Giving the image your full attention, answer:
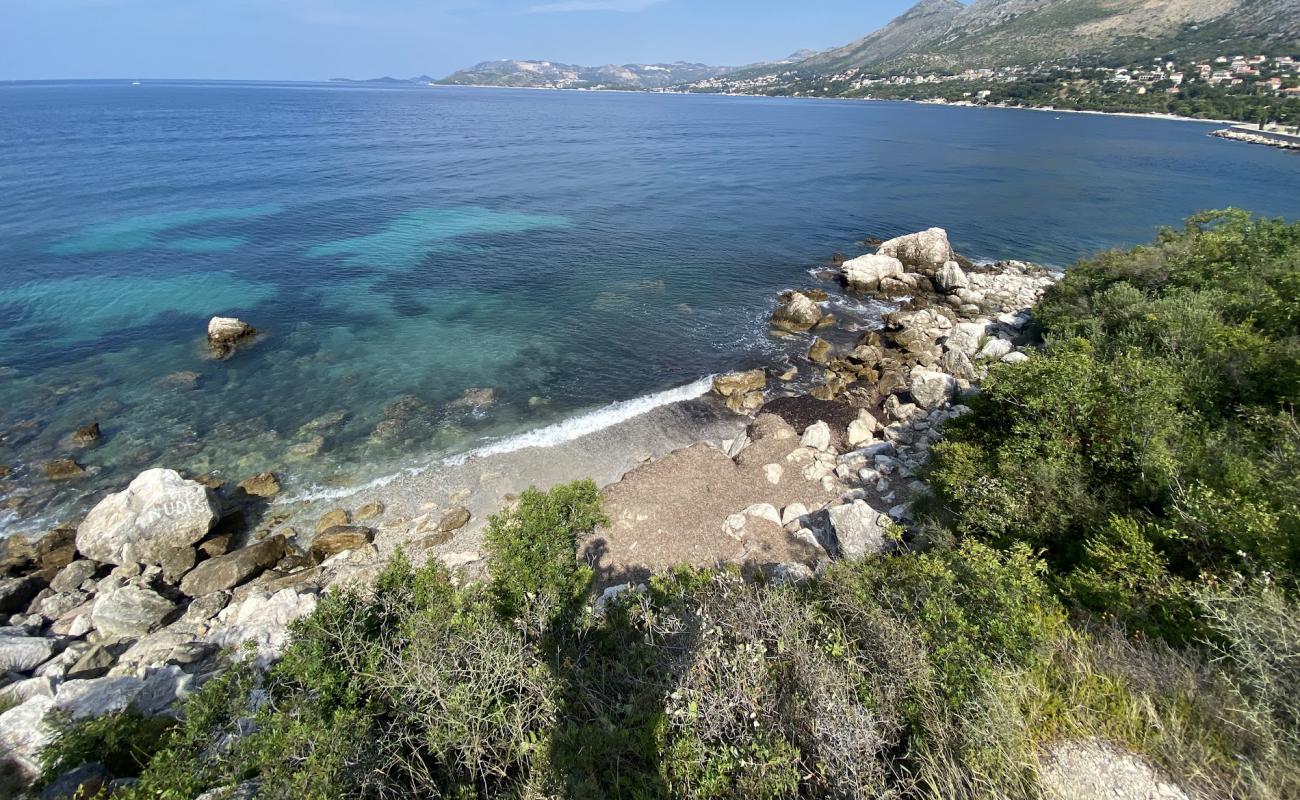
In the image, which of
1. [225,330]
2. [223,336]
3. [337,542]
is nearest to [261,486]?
[337,542]

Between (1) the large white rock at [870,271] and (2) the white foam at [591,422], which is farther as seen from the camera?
(1) the large white rock at [870,271]

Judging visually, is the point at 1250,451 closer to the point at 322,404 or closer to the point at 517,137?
the point at 322,404

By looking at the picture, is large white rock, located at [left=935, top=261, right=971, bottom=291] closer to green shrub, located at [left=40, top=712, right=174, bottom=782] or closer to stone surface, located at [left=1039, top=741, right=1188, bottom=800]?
stone surface, located at [left=1039, top=741, right=1188, bottom=800]

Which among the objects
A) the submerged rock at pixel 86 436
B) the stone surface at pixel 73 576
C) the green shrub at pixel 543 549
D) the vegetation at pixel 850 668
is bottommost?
the stone surface at pixel 73 576

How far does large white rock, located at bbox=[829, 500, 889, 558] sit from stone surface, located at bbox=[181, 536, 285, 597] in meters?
16.7

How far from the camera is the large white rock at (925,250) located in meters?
36.9

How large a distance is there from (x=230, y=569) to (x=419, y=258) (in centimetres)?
2851

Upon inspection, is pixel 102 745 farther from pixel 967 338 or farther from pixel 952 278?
pixel 952 278

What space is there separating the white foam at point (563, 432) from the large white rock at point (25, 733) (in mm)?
9311

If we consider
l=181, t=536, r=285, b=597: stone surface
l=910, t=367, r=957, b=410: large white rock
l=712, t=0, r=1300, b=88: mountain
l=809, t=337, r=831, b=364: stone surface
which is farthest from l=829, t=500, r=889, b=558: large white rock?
l=712, t=0, r=1300, b=88: mountain

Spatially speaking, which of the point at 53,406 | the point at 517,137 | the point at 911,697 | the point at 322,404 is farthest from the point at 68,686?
the point at 517,137

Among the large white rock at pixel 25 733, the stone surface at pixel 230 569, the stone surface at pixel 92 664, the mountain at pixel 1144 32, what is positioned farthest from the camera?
the mountain at pixel 1144 32

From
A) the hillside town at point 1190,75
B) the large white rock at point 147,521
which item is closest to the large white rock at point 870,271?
the large white rock at point 147,521

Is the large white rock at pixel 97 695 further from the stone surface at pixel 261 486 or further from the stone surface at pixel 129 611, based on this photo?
the stone surface at pixel 261 486
